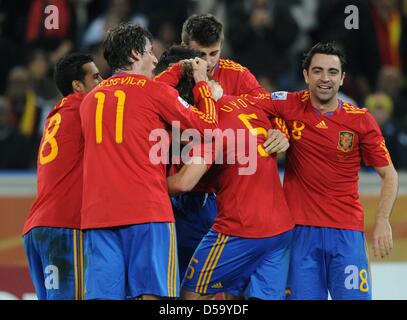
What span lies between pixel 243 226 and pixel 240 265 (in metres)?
0.26

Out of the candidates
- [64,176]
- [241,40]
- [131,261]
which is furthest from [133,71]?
[241,40]

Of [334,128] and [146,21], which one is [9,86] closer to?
[146,21]

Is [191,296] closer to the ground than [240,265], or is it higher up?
closer to the ground

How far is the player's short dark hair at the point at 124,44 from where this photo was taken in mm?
5727

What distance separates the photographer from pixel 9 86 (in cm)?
1080

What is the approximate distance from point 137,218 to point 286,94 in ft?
4.94

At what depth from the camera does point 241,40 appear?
1085 centimetres

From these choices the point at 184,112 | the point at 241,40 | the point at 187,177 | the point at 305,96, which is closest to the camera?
the point at 184,112

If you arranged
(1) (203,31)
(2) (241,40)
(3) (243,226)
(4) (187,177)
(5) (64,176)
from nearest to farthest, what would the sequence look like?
(4) (187,177) < (3) (243,226) < (5) (64,176) < (1) (203,31) < (2) (241,40)

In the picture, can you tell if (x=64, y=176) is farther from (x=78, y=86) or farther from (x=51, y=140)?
(x=78, y=86)

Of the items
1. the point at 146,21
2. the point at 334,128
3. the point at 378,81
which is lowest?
the point at 334,128

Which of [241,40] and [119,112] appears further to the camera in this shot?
[241,40]

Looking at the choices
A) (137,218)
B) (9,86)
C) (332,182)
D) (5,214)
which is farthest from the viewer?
(9,86)
